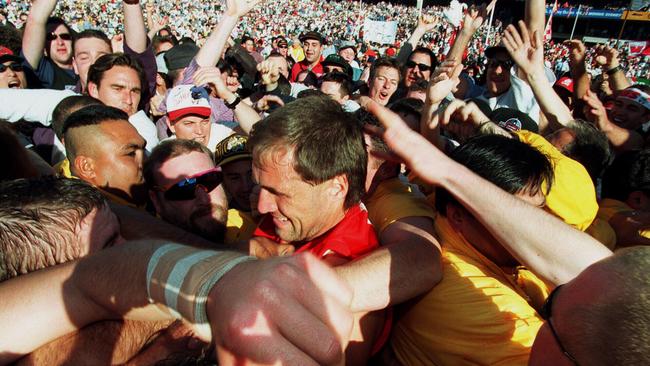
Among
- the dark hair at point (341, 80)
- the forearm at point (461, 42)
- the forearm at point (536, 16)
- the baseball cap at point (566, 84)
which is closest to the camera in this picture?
the forearm at point (536, 16)

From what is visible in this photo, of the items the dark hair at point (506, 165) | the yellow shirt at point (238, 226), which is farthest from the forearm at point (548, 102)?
the yellow shirt at point (238, 226)

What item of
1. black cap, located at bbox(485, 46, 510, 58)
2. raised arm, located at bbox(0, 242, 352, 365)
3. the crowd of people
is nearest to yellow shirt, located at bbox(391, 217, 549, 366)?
the crowd of people

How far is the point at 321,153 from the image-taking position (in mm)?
1858

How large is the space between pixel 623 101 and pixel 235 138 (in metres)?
4.55

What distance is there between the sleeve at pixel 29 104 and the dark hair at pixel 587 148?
14.3 feet

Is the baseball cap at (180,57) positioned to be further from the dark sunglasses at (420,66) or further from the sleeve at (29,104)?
the dark sunglasses at (420,66)

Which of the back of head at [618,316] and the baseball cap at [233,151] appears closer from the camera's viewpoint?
the back of head at [618,316]

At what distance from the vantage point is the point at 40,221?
1.30 metres

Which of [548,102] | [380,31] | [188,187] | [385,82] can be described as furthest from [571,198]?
[380,31]

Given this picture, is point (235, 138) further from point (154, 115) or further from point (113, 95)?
point (154, 115)

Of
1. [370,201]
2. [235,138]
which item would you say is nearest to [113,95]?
[235,138]

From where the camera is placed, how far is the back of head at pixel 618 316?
0.92 metres

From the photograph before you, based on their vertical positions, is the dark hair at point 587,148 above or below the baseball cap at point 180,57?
below

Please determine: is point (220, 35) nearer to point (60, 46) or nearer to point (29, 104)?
point (29, 104)
